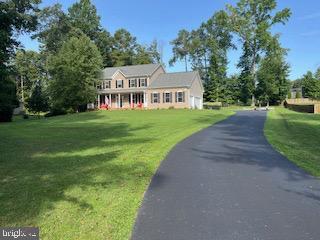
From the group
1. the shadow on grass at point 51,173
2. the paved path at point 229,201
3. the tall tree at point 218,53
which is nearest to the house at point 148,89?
the tall tree at point 218,53

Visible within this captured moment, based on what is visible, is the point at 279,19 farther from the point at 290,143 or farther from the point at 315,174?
the point at 315,174

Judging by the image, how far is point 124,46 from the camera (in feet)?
271

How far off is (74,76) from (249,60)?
34.3 metres

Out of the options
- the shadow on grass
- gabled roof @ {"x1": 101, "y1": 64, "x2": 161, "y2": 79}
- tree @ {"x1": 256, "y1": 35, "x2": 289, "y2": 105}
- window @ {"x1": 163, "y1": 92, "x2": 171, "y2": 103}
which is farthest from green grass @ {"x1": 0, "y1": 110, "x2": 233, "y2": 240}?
tree @ {"x1": 256, "y1": 35, "x2": 289, "y2": 105}

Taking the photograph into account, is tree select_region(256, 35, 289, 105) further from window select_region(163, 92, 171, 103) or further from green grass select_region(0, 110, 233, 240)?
green grass select_region(0, 110, 233, 240)

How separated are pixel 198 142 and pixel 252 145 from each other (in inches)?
72.8

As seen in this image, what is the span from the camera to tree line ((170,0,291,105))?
65.1 meters

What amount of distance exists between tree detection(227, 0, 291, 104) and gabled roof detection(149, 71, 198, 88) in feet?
51.2

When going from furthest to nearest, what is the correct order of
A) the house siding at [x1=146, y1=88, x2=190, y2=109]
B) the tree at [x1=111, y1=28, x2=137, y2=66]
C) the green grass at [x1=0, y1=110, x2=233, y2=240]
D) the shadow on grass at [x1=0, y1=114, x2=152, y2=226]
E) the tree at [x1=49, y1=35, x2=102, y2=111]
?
the tree at [x1=111, y1=28, x2=137, y2=66] < the house siding at [x1=146, y1=88, x2=190, y2=109] < the tree at [x1=49, y1=35, x2=102, y2=111] < the shadow on grass at [x1=0, y1=114, x2=152, y2=226] < the green grass at [x1=0, y1=110, x2=233, y2=240]

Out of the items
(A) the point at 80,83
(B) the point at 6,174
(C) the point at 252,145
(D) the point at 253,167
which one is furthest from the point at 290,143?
(A) the point at 80,83

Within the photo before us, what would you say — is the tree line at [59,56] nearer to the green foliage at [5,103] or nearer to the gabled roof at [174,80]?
the green foliage at [5,103]

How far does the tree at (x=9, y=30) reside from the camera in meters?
28.5

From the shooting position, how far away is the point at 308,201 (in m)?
6.56

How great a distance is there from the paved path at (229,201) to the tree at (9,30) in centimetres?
2109
